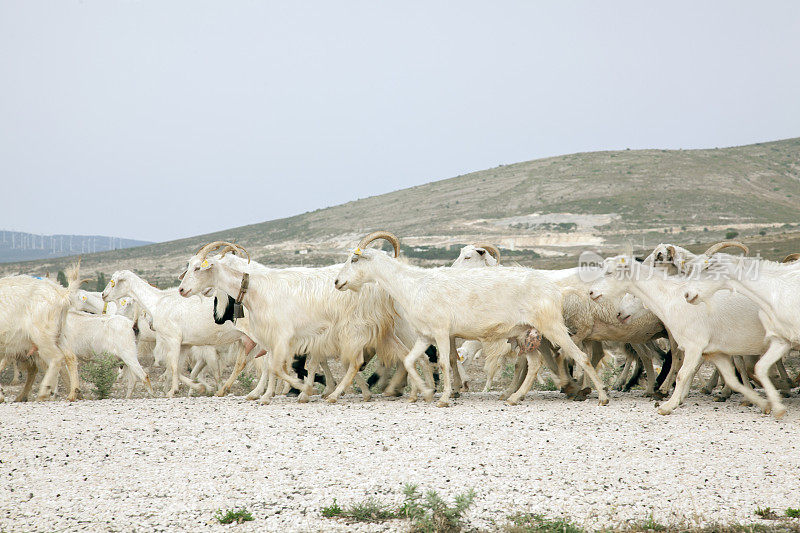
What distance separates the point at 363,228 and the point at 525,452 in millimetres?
74522

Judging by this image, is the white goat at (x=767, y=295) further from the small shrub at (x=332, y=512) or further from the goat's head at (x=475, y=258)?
the small shrub at (x=332, y=512)

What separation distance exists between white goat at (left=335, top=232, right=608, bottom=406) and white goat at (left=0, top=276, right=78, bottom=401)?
4688 mm

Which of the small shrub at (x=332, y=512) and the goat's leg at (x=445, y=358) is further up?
the goat's leg at (x=445, y=358)

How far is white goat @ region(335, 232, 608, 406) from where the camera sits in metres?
10.2

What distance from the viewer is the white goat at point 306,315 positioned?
10773mm

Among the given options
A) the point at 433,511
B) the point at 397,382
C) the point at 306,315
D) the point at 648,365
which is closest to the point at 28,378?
the point at 306,315

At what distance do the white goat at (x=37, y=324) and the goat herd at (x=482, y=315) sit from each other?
20mm

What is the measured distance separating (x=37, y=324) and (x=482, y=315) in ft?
22.2

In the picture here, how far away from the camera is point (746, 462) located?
275 inches

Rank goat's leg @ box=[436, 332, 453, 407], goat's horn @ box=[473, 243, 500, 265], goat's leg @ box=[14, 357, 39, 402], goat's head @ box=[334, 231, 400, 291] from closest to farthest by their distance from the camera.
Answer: goat's leg @ box=[436, 332, 453, 407] < goat's head @ box=[334, 231, 400, 291] < goat's leg @ box=[14, 357, 39, 402] < goat's horn @ box=[473, 243, 500, 265]

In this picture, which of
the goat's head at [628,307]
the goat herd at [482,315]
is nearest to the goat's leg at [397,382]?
the goat herd at [482,315]

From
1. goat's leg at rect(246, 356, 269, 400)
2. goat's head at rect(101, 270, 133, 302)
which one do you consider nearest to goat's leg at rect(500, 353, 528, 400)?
goat's leg at rect(246, 356, 269, 400)

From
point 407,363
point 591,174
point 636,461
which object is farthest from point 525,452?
point 591,174

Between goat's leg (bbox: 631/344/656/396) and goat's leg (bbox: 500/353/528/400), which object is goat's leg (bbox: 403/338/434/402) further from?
goat's leg (bbox: 631/344/656/396)
